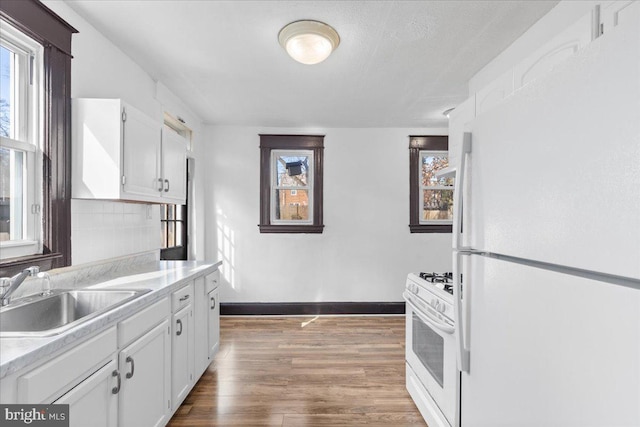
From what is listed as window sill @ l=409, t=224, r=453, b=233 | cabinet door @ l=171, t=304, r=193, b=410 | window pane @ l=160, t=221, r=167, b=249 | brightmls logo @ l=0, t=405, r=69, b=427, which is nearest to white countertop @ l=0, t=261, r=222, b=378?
brightmls logo @ l=0, t=405, r=69, b=427

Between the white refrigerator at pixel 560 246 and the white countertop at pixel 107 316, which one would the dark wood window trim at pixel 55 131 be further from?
the white refrigerator at pixel 560 246

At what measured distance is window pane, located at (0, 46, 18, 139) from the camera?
5.54 feet

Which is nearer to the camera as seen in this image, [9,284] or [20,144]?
[9,284]

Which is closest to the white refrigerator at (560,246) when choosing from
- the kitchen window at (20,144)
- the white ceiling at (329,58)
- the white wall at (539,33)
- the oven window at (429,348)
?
the oven window at (429,348)

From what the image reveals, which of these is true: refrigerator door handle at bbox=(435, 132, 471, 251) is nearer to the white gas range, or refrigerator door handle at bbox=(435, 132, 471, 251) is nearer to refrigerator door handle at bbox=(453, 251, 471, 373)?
refrigerator door handle at bbox=(453, 251, 471, 373)

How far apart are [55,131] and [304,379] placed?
2434 mm

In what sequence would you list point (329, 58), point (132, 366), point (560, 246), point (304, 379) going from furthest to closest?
point (304, 379) → point (329, 58) → point (132, 366) → point (560, 246)

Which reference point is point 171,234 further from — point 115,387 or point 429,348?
→ point 429,348

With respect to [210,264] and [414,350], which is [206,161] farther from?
[414,350]

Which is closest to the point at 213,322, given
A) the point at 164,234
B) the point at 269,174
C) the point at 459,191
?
the point at 164,234

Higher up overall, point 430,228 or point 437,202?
point 437,202

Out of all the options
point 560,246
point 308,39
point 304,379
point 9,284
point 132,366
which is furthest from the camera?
point 304,379

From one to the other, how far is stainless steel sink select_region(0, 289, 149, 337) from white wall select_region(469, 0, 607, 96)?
2.62m

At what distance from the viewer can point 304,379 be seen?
2764 mm
